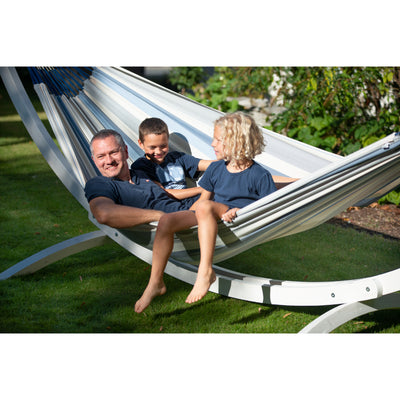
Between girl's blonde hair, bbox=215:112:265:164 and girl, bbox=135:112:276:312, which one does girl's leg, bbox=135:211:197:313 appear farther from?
girl's blonde hair, bbox=215:112:265:164

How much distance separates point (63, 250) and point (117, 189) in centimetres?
73

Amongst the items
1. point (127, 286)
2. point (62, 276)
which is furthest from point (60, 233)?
point (127, 286)

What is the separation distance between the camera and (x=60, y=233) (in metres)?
3.85

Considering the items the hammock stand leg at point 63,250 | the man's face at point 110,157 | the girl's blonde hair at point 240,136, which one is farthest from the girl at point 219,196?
the hammock stand leg at point 63,250

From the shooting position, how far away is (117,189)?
2.29 m

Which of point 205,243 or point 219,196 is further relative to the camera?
point 219,196

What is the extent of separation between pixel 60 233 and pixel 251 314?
179 centimetres

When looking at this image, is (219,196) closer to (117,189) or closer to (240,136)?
(240,136)

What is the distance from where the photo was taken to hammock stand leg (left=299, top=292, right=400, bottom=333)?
2.03 m

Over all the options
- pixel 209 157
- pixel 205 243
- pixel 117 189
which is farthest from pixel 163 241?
pixel 209 157

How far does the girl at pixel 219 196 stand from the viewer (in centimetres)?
200

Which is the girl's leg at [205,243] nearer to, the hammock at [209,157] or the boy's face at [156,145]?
the hammock at [209,157]

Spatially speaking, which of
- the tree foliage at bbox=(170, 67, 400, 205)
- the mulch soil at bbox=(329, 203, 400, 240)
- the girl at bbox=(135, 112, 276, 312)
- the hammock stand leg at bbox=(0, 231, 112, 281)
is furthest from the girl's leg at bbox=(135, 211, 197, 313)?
the tree foliage at bbox=(170, 67, 400, 205)
